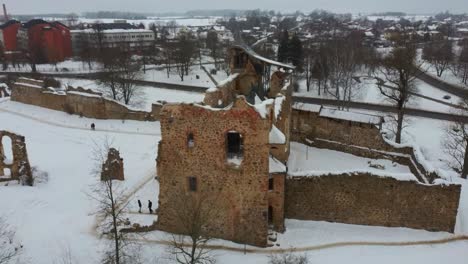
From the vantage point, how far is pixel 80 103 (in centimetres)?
4312

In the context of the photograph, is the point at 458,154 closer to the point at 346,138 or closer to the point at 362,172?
the point at 346,138

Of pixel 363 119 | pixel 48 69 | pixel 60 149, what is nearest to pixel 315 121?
pixel 363 119

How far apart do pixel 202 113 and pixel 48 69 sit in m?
67.0

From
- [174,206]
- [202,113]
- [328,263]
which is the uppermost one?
[202,113]

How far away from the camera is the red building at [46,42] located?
7975 centimetres

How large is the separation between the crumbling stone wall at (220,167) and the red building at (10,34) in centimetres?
8534

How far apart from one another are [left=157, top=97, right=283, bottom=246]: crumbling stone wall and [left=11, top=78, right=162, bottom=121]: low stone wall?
65.1 feet

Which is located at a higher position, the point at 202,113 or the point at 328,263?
the point at 202,113

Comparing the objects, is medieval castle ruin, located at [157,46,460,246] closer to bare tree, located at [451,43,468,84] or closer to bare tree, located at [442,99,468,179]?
bare tree, located at [442,99,468,179]

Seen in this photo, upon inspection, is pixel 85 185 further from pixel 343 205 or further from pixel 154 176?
pixel 343 205

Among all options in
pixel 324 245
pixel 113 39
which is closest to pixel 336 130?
pixel 324 245

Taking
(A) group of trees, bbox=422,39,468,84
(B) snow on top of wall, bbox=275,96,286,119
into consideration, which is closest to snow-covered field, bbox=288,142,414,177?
(B) snow on top of wall, bbox=275,96,286,119

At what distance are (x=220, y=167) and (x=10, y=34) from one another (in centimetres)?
8924

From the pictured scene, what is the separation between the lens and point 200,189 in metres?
20.3
